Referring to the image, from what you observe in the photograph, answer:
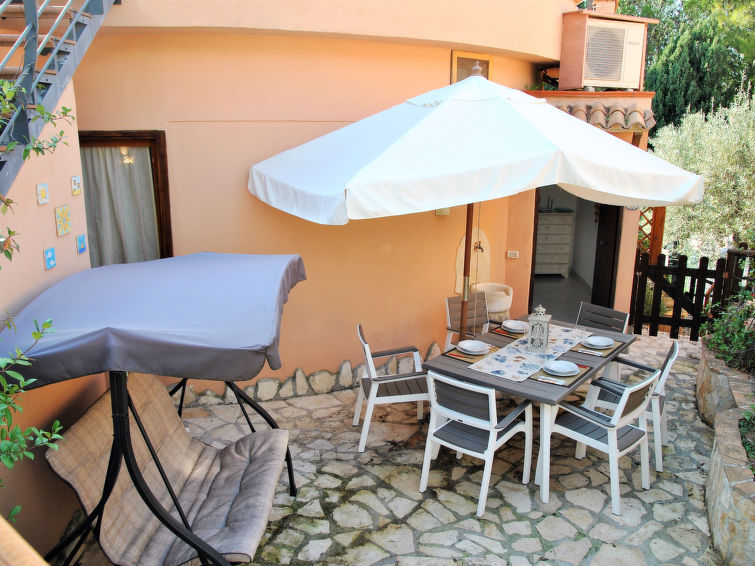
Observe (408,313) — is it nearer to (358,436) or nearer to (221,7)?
(358,436)

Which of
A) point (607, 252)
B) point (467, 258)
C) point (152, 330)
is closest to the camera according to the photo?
point (152, 330)

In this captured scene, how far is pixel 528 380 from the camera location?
5.39 meters

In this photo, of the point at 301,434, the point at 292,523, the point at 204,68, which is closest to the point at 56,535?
the point at 292,523

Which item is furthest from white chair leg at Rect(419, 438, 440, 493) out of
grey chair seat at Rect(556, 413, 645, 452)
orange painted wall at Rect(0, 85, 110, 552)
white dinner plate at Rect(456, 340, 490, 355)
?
orange painted wall at Rect(0, 85, 110, 552)

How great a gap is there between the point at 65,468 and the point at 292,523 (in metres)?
1.95

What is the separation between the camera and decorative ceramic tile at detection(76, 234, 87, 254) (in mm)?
5314

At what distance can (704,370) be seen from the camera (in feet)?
23.6

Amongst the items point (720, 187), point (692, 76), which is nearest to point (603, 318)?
point (720, 187)

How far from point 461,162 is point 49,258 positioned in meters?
3.42

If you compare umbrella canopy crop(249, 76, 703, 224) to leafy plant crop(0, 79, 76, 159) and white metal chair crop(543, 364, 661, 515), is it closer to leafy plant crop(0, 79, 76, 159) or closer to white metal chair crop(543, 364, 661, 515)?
white metal chair crop(543, 364, 661, 515)

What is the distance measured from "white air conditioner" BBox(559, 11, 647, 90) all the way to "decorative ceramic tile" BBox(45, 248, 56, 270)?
7269 millimetres

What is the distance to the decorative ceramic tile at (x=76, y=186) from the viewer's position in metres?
5.26

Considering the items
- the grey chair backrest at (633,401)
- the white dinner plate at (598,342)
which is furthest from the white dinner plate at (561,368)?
the white dinner plate at (598,342)

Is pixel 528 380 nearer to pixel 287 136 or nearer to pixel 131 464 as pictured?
pixel 131 464
